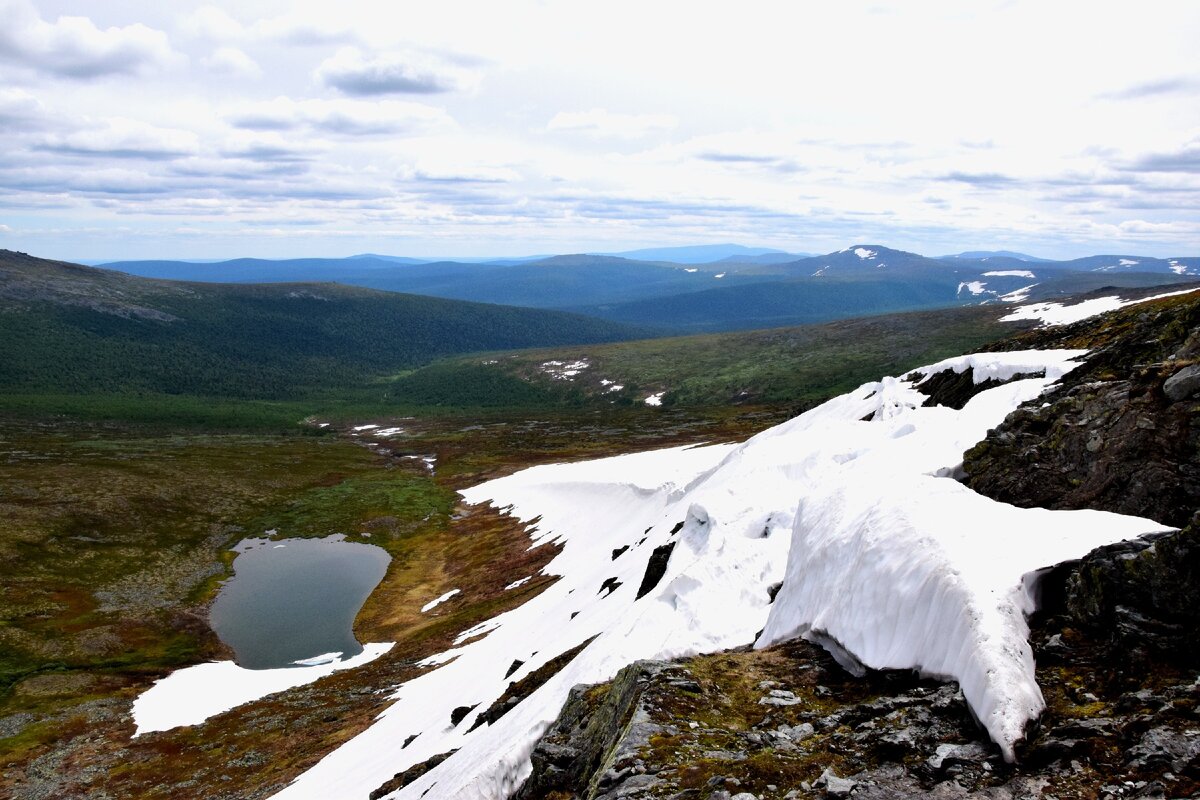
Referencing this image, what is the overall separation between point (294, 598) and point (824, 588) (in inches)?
3039

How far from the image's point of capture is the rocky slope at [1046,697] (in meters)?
11.3

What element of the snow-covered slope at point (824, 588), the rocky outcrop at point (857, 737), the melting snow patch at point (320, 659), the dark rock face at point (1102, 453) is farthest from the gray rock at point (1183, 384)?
the melting snow patch at point (320, 659)

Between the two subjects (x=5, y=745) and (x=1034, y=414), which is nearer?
(x=1034, y=414)

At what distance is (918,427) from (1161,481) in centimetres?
1287

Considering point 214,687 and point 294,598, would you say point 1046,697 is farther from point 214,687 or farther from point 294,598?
point 294,598

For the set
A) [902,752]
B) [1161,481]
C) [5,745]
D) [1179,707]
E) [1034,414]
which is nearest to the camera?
[1179,707]

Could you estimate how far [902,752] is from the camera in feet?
41.7

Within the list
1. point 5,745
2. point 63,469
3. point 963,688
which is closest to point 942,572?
point 963,688

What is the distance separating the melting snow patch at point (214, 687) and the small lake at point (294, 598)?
1.81 metres

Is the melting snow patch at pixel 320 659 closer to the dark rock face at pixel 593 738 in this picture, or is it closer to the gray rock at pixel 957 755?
the dark rock face at pixel 593 738

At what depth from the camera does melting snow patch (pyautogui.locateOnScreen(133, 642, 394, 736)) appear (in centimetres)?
5428

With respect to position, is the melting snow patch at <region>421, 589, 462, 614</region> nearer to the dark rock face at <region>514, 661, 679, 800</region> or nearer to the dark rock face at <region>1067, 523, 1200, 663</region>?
the dark rock face at <region>514, 661, 679, 800</region>

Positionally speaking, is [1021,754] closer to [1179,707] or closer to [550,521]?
[1179,707]

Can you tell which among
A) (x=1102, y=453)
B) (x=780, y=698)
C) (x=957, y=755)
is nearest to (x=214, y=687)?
(x=780, y=698)
